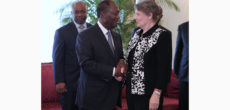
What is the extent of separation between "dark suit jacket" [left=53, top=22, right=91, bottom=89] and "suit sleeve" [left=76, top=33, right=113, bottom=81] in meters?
0.61

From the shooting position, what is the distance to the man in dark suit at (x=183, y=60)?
101 inches

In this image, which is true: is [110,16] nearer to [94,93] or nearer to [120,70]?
[120,70]

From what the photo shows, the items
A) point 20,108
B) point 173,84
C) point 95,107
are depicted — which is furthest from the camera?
point 173,84

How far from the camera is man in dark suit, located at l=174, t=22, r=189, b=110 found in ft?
8.40

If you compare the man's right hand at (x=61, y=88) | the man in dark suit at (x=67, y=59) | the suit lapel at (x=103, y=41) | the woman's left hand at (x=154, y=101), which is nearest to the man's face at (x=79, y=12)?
the man in dark suit at (x=67, y=59)

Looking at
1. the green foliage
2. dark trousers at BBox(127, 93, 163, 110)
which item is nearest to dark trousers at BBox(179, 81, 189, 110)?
dark trousers at BBox(127, 93, 163, 110)

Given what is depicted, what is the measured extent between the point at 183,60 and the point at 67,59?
1065mm

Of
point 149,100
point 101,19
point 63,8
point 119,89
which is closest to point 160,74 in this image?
point 149,100

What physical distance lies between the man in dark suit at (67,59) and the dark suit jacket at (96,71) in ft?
1.87

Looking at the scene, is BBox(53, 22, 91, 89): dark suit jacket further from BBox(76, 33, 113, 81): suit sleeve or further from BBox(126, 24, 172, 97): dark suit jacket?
BBox(126, 24, 172, 97): dark suit jacket

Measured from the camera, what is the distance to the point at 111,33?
2490 mm

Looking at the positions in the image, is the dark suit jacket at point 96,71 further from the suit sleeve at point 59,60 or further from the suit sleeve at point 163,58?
the suit sleeve at point 59,60

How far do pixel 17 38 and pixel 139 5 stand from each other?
4.16 feet
